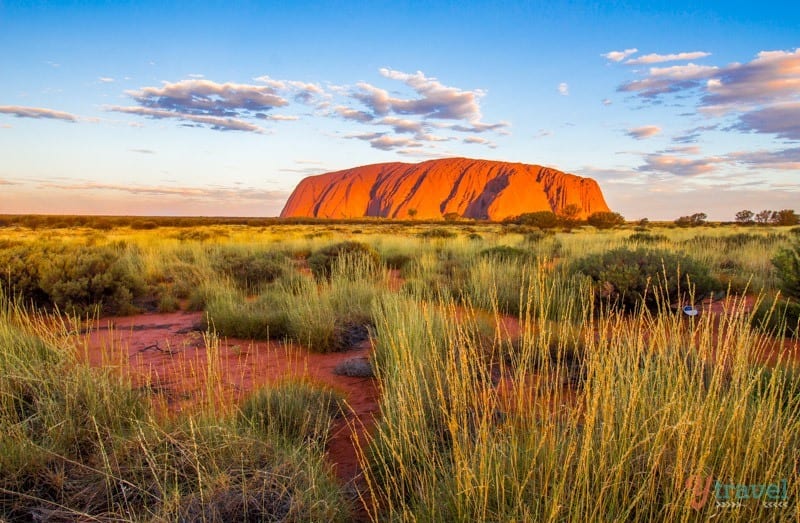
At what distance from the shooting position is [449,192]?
108750 millimetres

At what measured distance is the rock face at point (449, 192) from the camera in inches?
4026

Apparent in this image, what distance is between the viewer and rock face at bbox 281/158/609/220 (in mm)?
102250

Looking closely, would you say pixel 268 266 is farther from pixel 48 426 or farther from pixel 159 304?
pixel 48 426

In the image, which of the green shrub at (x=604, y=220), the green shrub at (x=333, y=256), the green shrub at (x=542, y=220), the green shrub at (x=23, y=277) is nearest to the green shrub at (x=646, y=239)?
the green shrub at (x=333, y=256)

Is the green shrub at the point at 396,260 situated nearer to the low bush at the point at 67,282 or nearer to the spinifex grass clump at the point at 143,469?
the low bush at the point at 67,282

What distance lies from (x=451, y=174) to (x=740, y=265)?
106 m

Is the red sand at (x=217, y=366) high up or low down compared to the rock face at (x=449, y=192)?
down

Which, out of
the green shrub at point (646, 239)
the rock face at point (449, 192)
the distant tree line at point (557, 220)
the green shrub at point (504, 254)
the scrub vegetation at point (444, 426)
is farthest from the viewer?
the rock face at point (449, 192)

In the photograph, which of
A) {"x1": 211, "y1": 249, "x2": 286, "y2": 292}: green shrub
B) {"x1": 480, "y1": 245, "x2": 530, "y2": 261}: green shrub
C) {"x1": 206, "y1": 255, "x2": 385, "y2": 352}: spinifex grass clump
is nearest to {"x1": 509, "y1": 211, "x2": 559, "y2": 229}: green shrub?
{"x1": 480, "y1": 245, "x2": 530, "y2": 261}: green shrub

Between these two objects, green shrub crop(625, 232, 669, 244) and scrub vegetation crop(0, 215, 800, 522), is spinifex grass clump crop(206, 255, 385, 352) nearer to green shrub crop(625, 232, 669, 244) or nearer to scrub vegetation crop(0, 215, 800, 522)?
scrub vegetation crop(0, 215, 800, 522)

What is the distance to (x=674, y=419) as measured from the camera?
1.98 meters

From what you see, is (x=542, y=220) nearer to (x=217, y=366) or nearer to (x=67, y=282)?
(x=67, y=282)

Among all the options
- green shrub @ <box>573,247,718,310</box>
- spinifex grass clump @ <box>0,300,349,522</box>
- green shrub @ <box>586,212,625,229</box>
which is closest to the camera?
spinifex grass clump @ <box>0,300,349,522</box>

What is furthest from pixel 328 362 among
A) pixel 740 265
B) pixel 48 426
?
pixel 740 265
